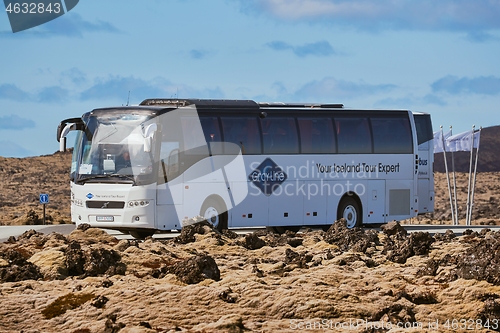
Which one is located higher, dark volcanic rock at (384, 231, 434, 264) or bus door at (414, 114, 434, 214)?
bus door at (414, 114, 434, 214)

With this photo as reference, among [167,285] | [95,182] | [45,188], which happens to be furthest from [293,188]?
[45,188]

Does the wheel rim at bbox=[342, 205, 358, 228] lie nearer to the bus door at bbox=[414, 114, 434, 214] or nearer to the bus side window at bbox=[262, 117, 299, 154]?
the bus door at bbox=[414, 114, 434, 214]

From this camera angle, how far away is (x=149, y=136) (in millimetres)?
23562

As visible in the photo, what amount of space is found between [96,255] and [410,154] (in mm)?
14947

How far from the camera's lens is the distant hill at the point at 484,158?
4569 inches

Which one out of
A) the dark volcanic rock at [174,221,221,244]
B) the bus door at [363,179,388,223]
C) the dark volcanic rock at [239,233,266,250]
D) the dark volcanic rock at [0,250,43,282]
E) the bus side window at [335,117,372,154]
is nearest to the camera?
the dark volcanic rock at [0,250,43,282]

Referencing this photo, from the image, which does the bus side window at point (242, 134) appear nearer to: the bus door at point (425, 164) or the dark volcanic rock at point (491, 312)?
the bus door at point (425, 164)

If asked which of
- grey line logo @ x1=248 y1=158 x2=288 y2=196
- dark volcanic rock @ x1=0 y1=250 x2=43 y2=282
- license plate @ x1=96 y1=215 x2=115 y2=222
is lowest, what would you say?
dark volcanic rock @ x1=0 y1=250 x2=43 y2=282

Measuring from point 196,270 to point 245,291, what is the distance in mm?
1257

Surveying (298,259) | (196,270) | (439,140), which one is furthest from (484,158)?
(196,270)

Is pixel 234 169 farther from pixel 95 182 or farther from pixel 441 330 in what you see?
pixel 441 330

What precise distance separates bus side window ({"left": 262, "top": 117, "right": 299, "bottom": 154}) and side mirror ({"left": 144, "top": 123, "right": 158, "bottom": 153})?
382 centimetres

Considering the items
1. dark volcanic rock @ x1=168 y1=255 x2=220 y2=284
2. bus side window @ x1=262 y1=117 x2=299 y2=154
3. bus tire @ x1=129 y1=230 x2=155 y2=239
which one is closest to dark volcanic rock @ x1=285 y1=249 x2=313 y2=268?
dark volcanic rock @ x1=168 y1=255 x2=220 y2=284

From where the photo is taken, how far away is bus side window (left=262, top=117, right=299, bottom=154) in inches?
1043
